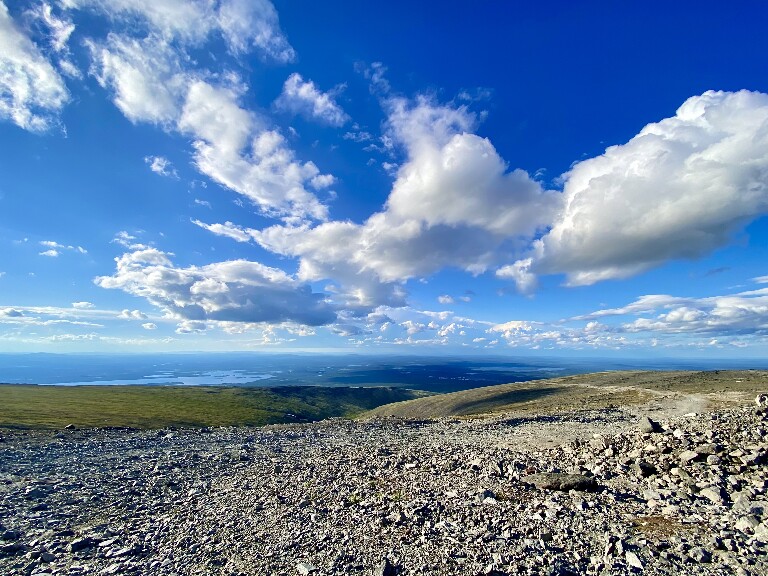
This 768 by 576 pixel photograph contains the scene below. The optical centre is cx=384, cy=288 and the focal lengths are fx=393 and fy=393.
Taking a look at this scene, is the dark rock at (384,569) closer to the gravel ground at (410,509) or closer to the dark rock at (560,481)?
the gravel ground at (410,509)

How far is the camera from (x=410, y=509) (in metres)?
15.0

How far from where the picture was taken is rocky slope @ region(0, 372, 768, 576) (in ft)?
36.9

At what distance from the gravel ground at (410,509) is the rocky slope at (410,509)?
64mm

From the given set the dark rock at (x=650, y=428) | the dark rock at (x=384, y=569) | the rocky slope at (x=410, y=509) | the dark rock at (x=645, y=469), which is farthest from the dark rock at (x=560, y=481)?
the dark rock at (x=384, y=569)

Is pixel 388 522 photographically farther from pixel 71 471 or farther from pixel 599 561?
pixel 71 471

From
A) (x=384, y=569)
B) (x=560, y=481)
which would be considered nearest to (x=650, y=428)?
(x=560, y=481)

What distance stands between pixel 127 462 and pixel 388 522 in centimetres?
1857

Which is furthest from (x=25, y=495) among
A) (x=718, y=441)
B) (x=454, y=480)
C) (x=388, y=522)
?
(x=718, y=441)

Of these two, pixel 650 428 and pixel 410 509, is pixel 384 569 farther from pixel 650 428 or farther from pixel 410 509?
pixel 650 428

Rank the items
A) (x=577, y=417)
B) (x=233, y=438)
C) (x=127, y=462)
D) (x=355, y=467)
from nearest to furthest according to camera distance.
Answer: (x=355, y=467)
(x=127, y=462)
(x=233, y=438)
(x=577, y=417)

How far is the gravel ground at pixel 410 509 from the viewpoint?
11234 millimetres

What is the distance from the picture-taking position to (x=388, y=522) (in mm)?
14062

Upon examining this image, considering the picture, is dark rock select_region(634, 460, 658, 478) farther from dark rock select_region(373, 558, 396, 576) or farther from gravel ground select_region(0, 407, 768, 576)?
dark rock select_region(373, 558, 396, 576)

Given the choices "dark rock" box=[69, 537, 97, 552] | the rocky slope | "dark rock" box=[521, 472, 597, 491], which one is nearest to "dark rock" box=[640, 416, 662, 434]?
the rocky slope
